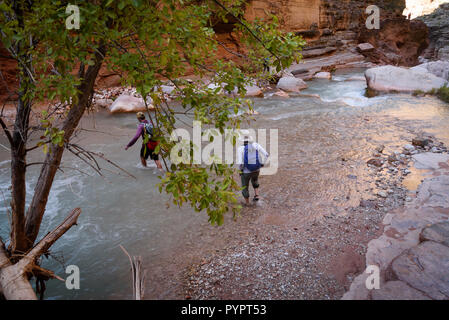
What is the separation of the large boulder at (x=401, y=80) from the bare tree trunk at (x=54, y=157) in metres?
16.6

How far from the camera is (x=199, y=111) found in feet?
7.88

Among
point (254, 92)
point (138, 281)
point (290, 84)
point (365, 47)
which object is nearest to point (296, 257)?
point (138, 281)

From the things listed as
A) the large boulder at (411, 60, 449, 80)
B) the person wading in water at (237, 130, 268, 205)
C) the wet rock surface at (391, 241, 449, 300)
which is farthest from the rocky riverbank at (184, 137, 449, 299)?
the large boulder at (411, 60, 449, 80)

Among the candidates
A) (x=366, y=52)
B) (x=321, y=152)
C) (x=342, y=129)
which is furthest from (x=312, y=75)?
(x=321, y=152)

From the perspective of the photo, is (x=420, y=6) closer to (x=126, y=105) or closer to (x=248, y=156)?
(x=126, y=105)

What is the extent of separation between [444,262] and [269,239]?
231 cm

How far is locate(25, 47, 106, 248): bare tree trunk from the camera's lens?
3145mm

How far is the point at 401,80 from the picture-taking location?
15617mm

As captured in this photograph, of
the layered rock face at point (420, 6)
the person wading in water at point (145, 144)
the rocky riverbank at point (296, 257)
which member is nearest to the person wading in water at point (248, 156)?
the rocky riverbank at point (296, 257)

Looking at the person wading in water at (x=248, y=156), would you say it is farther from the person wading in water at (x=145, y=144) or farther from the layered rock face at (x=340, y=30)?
the layered rock face at (x=340, y=30)

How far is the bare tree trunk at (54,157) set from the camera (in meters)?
3.14

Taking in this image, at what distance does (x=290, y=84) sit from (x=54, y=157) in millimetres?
16660

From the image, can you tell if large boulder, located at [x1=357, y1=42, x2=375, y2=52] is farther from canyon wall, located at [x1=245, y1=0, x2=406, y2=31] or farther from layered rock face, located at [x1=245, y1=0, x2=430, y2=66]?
canyon wall, located at [x1=245, y1=0, x2=406, y2=31]

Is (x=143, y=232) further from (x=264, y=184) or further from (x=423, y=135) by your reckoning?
(x=423, y=135)
